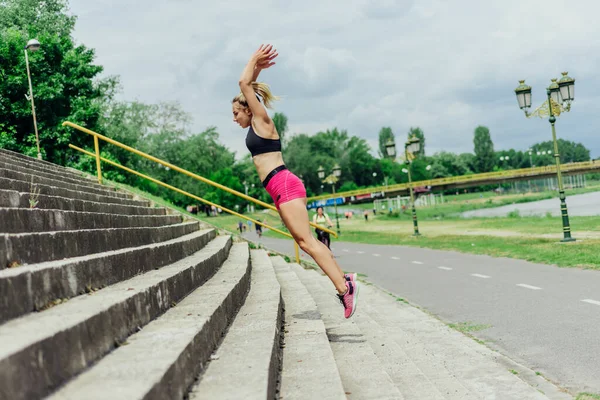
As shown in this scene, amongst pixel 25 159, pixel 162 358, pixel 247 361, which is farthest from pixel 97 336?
pixel 25 159

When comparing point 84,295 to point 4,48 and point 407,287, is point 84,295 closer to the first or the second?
point 407,287

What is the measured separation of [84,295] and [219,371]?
2.62 feet

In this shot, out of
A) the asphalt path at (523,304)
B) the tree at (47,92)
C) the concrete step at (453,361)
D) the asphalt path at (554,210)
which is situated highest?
the tree at (47,92)

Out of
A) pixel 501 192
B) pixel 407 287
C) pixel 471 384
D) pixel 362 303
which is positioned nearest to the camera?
pixel 471 384

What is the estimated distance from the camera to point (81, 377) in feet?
8.01

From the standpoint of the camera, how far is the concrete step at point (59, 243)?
318cm

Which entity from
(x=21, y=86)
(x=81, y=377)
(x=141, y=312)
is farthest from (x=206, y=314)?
(x=21, y=86)

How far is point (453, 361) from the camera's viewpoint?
Result: 5.82 metres

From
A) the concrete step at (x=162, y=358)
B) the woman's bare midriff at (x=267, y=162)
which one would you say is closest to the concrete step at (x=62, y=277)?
the concrete step at (x=162, y=358)

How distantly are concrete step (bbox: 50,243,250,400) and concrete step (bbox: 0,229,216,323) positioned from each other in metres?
0.39

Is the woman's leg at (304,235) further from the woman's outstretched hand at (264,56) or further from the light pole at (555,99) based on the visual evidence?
the light pole at (555,99)

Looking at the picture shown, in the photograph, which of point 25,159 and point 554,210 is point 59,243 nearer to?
point 25,159

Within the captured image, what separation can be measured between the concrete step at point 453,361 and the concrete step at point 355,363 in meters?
0.49

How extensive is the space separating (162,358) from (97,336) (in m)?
0.29
